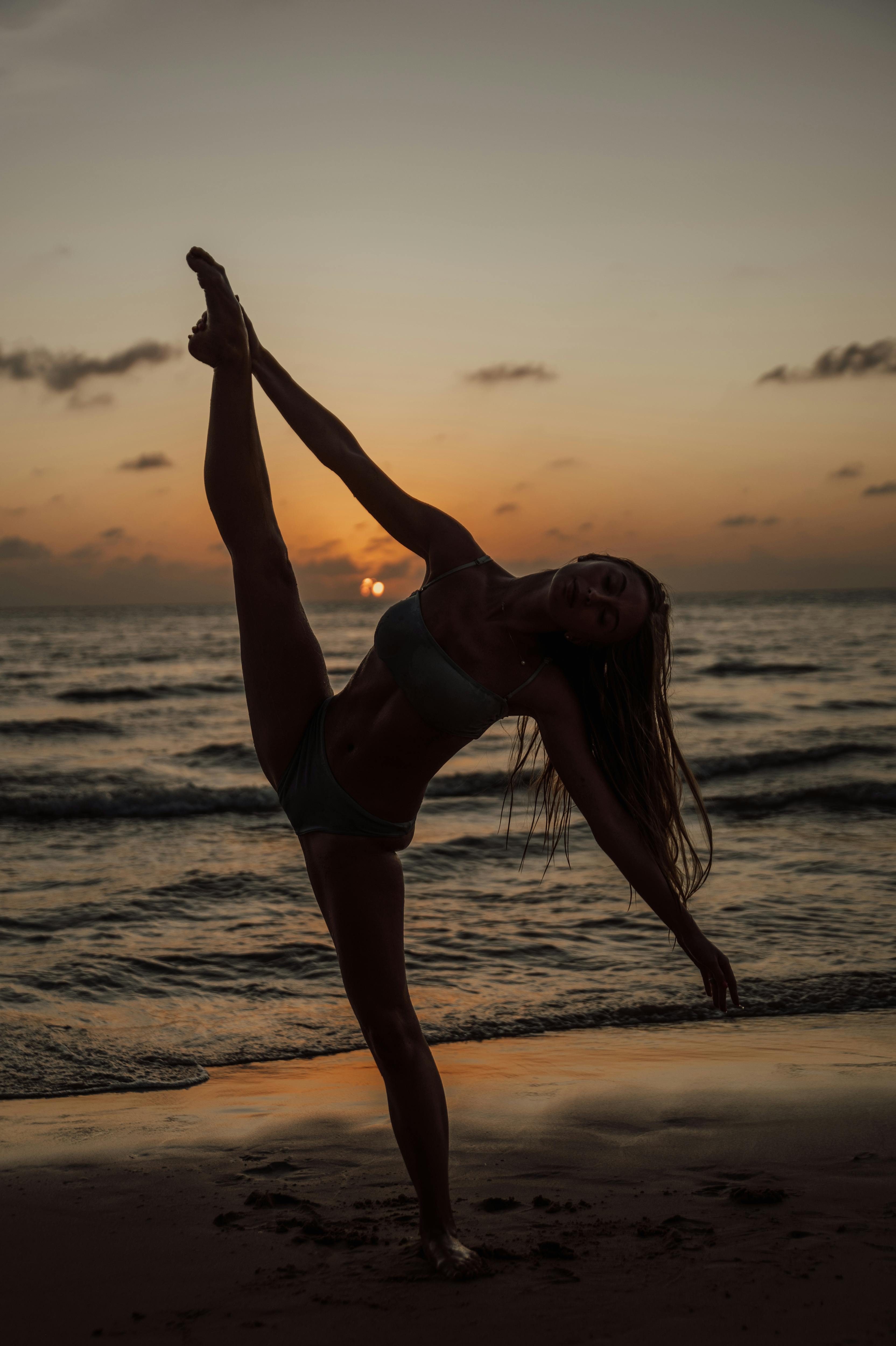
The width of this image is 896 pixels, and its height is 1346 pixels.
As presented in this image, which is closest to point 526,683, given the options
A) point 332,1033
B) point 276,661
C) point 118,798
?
point 276,661

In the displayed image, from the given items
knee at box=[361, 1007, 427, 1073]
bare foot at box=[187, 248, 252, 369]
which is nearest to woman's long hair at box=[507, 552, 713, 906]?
knee at box=[361, 1007, 427, 1073]

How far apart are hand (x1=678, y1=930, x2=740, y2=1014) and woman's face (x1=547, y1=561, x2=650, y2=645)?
839 millimetres

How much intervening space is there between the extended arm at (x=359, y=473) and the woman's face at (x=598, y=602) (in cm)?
34

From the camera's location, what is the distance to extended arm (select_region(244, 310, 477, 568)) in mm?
3111

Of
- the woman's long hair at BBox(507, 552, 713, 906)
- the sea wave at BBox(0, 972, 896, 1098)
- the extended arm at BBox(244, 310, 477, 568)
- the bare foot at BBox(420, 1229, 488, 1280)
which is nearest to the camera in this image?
the bare foot at BBox(420, 1229, 488, 1280)

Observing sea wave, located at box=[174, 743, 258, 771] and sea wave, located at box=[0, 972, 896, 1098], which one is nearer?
sea wave, located at box=[0, 972, 896, 1098]

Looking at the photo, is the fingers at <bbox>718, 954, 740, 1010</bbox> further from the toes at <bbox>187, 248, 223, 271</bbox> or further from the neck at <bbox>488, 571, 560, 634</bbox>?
the toes at <bbox>187, 248, 223, 271</bbox>

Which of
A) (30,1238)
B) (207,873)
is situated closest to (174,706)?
(207,873)

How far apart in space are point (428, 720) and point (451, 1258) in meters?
1.45

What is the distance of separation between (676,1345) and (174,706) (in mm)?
21992

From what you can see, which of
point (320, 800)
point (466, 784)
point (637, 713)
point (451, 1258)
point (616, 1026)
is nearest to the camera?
point (451, 1258)

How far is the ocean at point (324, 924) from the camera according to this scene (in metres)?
5.58

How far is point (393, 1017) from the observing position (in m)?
2.88

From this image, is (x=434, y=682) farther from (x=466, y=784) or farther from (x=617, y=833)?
(x=466, y=784)
